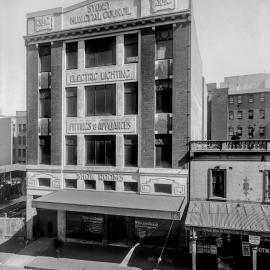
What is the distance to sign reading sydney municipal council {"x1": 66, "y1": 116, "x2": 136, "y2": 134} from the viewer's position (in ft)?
61.2

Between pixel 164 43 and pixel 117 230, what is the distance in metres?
14.2

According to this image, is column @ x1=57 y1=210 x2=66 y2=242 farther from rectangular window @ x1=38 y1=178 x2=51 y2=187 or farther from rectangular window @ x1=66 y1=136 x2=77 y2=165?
rectangular window @ x1=66 y1=136 x2=77 y2=165

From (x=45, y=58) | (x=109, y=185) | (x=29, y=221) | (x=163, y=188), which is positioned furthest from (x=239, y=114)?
(x=29, y=221)

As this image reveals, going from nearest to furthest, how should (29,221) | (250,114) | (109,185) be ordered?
(109,185)
(29,221)
(250,114)

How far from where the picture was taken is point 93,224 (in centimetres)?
1898

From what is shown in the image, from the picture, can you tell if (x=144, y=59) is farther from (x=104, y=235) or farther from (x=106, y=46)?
(x=104, y=235)

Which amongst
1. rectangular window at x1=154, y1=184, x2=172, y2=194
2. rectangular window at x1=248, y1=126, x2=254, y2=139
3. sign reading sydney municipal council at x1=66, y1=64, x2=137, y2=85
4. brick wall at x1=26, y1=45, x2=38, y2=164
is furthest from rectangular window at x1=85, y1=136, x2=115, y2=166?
rectangular window at x1=248, y1=126, x2=254, y2=139

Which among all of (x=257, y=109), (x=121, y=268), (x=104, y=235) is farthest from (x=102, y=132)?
(x=257, y=109)

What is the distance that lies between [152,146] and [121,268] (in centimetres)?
810

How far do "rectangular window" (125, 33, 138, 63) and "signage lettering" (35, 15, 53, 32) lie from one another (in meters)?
6.73

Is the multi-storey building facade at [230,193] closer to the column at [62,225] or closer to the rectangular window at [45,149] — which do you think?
the column at [62,225]

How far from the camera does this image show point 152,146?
714 inches

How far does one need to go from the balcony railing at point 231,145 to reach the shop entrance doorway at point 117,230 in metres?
7.46

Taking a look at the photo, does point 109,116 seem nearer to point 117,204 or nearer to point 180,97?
point 180,97
